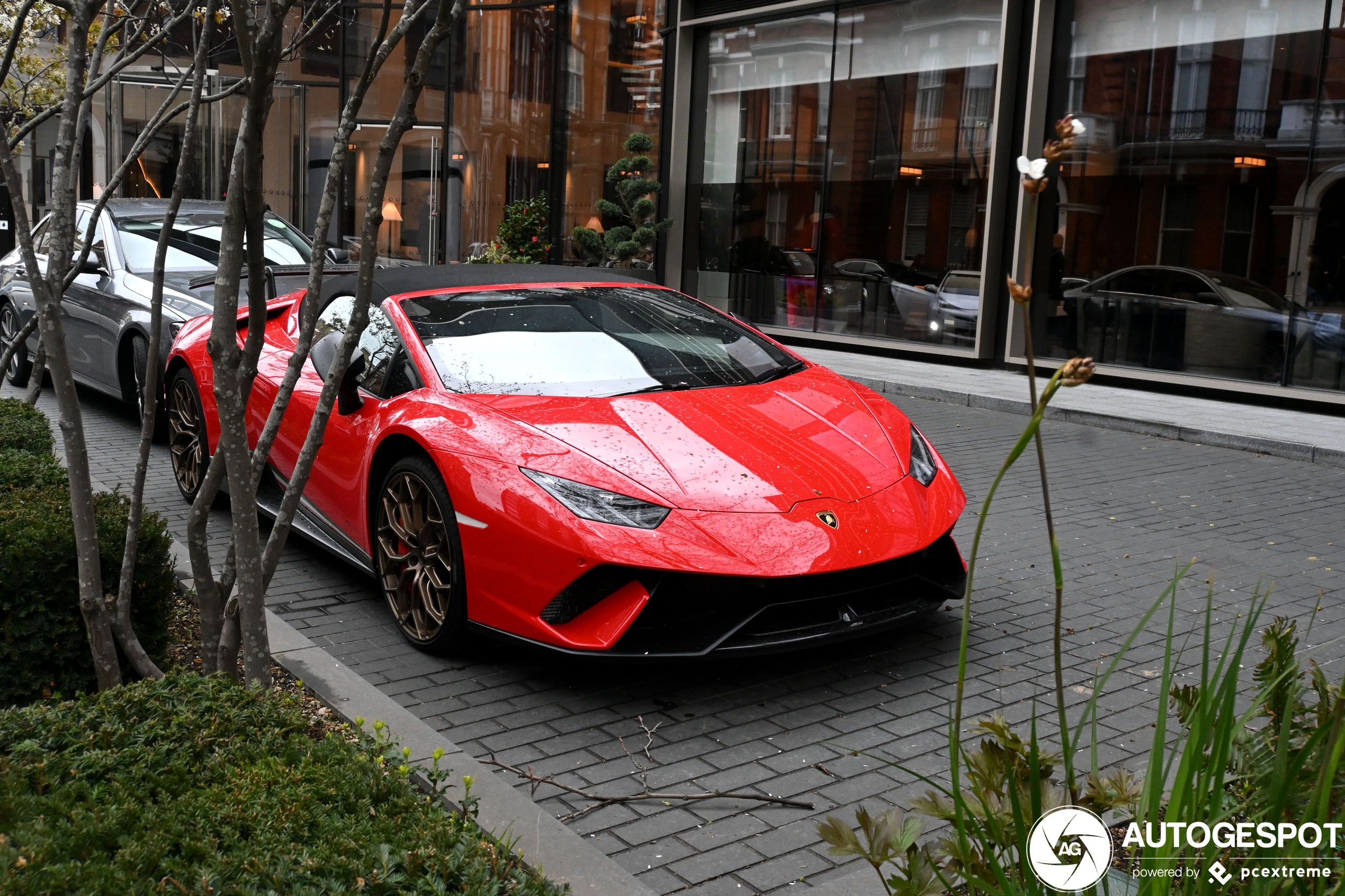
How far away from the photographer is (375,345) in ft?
18.3

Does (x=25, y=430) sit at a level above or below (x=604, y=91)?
below

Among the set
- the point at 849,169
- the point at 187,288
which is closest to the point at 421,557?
the point at 187,288

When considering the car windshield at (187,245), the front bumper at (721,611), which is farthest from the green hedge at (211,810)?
the car windshield at (187,245)

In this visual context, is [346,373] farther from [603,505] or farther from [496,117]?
[496,117]

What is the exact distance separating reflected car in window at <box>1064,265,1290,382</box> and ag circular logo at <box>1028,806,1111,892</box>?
11817mm

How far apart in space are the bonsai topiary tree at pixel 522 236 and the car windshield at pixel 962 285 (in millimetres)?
6931

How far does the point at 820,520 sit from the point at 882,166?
13310 millimetres

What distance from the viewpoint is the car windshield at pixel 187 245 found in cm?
1010

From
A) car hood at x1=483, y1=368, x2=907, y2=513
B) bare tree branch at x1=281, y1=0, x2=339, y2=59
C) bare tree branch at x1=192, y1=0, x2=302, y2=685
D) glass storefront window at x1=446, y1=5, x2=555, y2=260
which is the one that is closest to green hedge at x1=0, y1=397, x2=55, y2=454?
bare tree branch at x1=281, y1=0, x2=339, y2=59

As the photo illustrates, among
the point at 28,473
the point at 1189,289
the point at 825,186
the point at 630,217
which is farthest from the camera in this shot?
the point at 630,217

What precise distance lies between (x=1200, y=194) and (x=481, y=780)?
12.1 m

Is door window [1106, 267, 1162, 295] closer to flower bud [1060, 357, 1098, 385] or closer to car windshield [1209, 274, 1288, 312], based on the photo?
car windshield [1209, 274, 1288, 312]

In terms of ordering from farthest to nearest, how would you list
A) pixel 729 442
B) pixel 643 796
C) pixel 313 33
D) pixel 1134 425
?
pixel 1134 425, pixel 729 442, pixel 313 33, pixel 643 796

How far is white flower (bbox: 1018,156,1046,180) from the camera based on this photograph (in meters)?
1.67
